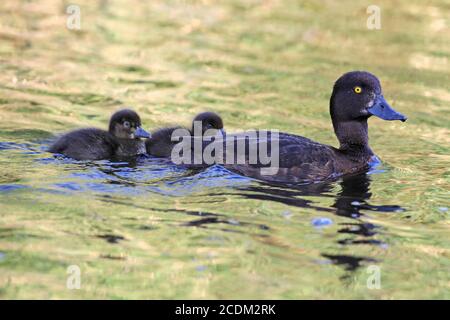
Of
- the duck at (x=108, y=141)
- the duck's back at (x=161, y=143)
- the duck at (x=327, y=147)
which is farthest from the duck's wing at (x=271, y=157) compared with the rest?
the duck at (x=108, y=141)

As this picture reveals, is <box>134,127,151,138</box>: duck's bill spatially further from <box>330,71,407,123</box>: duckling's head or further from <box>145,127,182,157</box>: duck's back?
<box>330,71,407,123</box>: duckling's head

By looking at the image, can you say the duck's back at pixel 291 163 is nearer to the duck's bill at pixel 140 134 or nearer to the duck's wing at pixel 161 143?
the duck's wing at pixel 161 143

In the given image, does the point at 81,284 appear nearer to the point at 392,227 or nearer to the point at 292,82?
the point at 392,227

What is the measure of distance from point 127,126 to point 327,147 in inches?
84.6

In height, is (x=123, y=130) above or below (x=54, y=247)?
above

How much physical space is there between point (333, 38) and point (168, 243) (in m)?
9.07

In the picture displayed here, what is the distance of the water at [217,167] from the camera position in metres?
6.29

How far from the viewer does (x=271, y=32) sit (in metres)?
15.3

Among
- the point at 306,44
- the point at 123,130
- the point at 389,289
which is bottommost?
the point at 389,289

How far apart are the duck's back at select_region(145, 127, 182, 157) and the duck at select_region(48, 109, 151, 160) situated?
7cm

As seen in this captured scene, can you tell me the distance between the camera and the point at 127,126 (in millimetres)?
9359

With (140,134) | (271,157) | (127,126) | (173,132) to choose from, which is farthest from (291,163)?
(127,126)

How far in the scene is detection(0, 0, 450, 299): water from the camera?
629 centimetres

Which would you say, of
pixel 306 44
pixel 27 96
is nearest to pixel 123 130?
pixel 27 96
